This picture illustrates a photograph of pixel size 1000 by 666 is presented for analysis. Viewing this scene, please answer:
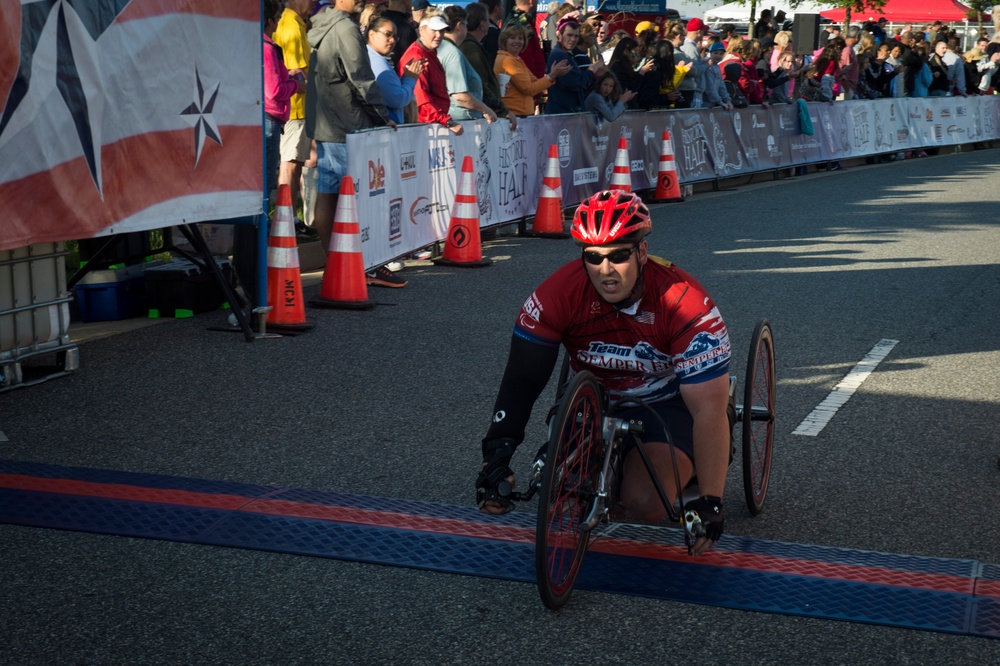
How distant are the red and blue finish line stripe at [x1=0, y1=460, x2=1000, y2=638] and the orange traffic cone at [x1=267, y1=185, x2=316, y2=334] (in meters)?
3.34

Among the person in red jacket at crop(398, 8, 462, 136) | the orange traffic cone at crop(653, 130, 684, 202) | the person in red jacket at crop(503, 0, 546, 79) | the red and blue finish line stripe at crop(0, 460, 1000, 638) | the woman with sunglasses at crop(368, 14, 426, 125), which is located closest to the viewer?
the red and blue finish line stripe at crop(0, 460, 1000, 638)

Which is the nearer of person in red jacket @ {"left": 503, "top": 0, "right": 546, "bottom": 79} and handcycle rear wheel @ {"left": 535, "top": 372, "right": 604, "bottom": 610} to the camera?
handcycle rear wheel @ {"left": 535, "top": 372, "right": 604, "bottom": 610}

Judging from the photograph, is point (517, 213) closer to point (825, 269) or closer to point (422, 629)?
point (825, 269)

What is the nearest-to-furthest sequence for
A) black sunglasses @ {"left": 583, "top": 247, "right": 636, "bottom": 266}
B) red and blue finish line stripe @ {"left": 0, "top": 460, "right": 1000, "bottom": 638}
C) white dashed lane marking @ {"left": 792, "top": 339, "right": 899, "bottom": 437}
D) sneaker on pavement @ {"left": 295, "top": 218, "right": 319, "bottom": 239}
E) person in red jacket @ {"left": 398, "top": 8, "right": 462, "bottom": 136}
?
red and blue finish line stripe @ {"left": 0, "top": 460, "right": 1000, "bottom": 638}
black sunglasses @ {"left": 583, "top": 247, "right": 636, "bottom": 266}
white dashed lane marking @ {"left": 792, "top": 339, "right": 899, "bottom": 437}
person in red jacket @ {"left": 398, "top": 8, "right": 462, "bottom": 136}
sneaker on pavement @ {"left": 295, "top": 218, "right": 319, "bottom": 239}

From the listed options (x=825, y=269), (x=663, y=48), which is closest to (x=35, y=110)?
(x=825, y=269)

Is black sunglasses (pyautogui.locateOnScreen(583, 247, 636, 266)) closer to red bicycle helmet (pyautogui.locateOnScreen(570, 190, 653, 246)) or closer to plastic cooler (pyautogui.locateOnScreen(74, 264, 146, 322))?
red bicycle helmet (pyautogui.locateOnScreen(570, 190, 653, 246))

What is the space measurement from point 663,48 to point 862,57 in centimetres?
1016

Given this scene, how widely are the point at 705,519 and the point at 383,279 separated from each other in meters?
6.48

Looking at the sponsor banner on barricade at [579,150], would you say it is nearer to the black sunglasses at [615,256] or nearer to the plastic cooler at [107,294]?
the plastic cooler at [107,294]

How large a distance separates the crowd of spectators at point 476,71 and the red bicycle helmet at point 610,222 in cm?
588

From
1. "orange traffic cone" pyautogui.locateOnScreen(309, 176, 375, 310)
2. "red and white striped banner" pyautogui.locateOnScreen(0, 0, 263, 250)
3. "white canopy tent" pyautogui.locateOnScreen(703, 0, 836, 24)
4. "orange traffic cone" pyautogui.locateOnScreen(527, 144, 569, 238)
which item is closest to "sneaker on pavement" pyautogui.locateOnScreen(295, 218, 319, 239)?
"orange traffic cone" pyautogui.locateOnScreen(309, 176, 375, 310)

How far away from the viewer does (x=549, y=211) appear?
47.1 ft

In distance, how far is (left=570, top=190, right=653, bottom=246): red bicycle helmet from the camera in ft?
14.7

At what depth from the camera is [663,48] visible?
1759 centimetres
